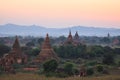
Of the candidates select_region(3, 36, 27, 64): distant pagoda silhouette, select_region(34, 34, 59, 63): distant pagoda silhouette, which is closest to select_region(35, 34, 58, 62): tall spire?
select_region(34, 34, 59, 63): distant pagoda silhouette

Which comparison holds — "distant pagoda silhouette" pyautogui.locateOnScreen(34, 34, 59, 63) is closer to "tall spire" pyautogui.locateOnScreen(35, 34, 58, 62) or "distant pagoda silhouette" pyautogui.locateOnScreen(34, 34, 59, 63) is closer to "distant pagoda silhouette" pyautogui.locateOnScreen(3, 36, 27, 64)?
"tall spire" pyautogui.locateOnScreen(35, 34, 58, 62)

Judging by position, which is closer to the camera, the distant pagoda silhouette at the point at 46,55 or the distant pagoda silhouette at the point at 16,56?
the distant pagoda silhouette at the point at 16,56

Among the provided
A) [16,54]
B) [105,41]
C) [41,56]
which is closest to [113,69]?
[41,56]

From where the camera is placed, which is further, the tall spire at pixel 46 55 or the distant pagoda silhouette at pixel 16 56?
the tall spire at pixel 46 55

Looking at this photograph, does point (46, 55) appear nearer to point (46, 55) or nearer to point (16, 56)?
point (46, 55)

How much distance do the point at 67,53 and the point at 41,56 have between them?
10360 mm

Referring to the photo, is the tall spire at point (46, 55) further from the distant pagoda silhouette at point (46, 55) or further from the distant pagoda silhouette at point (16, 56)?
the distant pagoda silhouette at point (16, 56)

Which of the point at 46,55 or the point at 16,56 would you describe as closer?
the point at 16,56

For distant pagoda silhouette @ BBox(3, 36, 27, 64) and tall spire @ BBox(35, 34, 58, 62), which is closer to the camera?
distant pagoda silhouette @ BBox(3, 36, 27, 64)

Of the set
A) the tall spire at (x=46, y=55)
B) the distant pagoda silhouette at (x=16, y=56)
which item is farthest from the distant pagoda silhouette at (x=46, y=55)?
the distant pagoda silhouette at (x=16, y=56)

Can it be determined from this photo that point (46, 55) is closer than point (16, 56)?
No

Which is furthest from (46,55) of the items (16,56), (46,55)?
(16,56)

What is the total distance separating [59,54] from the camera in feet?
177

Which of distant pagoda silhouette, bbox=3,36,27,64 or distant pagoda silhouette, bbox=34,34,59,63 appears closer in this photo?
distant pagoda silhouette, bbox=3,36,27,64
